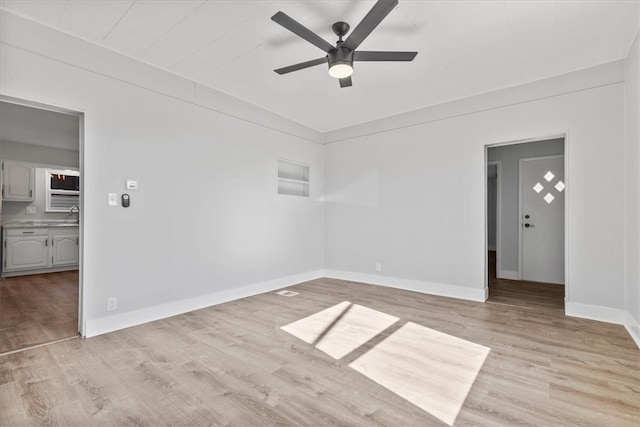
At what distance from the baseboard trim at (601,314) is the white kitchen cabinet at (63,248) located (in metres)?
8.52

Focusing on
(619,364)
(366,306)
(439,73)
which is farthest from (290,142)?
(619,364)

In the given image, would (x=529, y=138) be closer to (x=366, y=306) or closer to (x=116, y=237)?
(x=366, y=306)

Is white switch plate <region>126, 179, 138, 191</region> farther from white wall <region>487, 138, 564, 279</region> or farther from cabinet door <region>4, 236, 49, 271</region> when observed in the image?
white wall <region>487, 138, 564, 279</region>

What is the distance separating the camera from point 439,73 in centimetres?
348

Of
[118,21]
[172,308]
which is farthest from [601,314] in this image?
[118,21]

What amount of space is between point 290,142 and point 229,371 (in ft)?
12.2

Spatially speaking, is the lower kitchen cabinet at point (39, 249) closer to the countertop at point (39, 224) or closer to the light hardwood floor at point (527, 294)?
the countertop at point (39, 224)

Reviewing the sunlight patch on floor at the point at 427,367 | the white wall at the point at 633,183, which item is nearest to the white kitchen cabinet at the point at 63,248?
the sunlight patch on floor at the point at 427,367

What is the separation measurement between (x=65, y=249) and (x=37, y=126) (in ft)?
8.86

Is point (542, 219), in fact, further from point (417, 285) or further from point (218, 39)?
point (218, 39)

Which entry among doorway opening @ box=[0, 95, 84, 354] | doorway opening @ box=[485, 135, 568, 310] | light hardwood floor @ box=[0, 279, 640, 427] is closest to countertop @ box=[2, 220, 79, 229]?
doorway opening @ box=[0, 95, 84, 354]

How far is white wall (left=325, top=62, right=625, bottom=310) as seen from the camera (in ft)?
10.8

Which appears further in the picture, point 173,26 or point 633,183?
point 633,183

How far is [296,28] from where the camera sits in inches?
86.4
